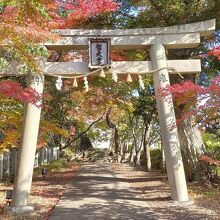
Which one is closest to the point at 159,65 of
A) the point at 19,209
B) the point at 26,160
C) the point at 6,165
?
the point at 26,160

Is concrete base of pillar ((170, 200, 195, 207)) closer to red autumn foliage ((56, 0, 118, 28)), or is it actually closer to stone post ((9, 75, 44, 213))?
stone post ((9, 75, 44, 213))

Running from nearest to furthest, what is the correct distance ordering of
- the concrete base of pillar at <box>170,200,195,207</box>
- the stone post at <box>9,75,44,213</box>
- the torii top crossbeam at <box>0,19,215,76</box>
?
the stone post at <box>9,75,44,213</box> < the concrete base of pillar at <box>170,200,195,207</box> < the torii top crossbeam at <box>0,19,215,76</box>

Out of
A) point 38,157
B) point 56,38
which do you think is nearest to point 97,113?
point 38,157

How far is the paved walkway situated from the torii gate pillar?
109cm

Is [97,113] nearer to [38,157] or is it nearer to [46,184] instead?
[38,157]

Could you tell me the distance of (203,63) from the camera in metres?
15.1

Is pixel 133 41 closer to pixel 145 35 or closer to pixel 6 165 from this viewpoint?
pixel 145 35

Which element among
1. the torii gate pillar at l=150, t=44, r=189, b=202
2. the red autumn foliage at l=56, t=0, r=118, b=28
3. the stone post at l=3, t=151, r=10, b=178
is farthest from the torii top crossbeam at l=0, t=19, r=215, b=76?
the stone post at l=3, t=151, r=10, b=178

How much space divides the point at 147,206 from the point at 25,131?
3917 mm

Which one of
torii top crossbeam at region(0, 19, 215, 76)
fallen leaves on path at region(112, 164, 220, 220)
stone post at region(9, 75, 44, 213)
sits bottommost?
fallen leaves on path at region(112, 164, 220, 220)

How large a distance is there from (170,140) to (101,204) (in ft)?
8.79

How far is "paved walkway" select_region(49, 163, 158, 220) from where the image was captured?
8555mm

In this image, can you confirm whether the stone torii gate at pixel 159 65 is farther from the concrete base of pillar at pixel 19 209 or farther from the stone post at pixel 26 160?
the concrete base of pillar at pixel 19 209

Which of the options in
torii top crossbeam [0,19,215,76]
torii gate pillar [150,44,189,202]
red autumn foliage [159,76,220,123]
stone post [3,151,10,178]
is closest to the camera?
red autumn foliage [159,76,220,123]
